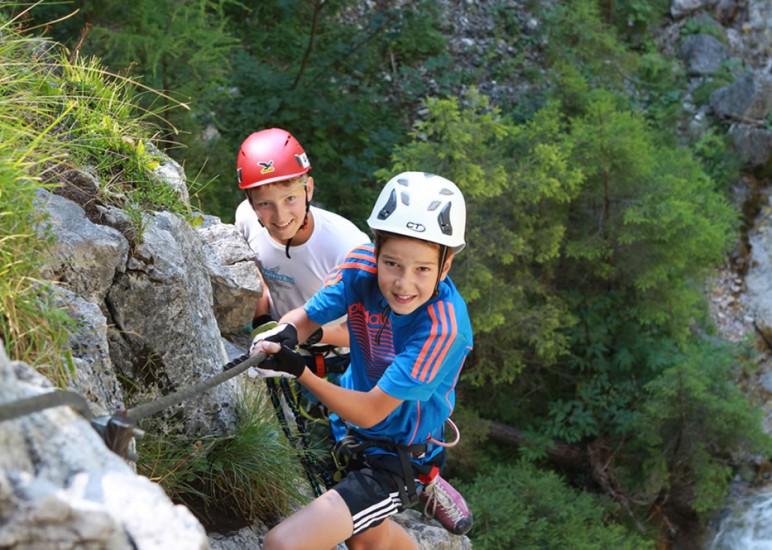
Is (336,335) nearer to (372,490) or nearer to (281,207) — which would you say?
(281,207)

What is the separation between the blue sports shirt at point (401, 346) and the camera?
3.06 m

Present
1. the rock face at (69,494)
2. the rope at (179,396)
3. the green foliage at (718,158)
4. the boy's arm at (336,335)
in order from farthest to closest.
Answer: the green foliage at (718,158) → the boy's arm at (336,335) → the rope at (179,396) → the rock face at (69,494)

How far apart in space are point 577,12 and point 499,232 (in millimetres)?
6099

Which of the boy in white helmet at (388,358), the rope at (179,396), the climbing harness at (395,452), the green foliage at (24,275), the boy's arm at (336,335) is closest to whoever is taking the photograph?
the rope at (179,396)

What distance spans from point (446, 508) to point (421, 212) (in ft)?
5.68

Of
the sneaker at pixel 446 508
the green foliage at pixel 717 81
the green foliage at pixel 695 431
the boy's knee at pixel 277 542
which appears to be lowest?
the green foliage at pixel 695 431

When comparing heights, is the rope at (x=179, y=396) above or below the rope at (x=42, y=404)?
below

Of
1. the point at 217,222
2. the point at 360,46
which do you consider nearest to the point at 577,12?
the point at 360,46

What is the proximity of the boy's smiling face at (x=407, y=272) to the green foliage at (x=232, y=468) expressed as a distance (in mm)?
882

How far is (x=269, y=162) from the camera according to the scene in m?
4.20

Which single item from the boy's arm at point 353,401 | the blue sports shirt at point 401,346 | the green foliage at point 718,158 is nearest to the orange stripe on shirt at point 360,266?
the blue sports shirt at point 401,346

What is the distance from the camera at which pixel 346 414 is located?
3055mm

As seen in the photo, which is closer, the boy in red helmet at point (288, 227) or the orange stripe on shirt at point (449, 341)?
the orange stripe on shirt at point (449, 341)

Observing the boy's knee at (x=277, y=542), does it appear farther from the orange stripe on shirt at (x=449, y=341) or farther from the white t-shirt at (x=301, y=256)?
the white t-shirt at (x=301, y=256)
